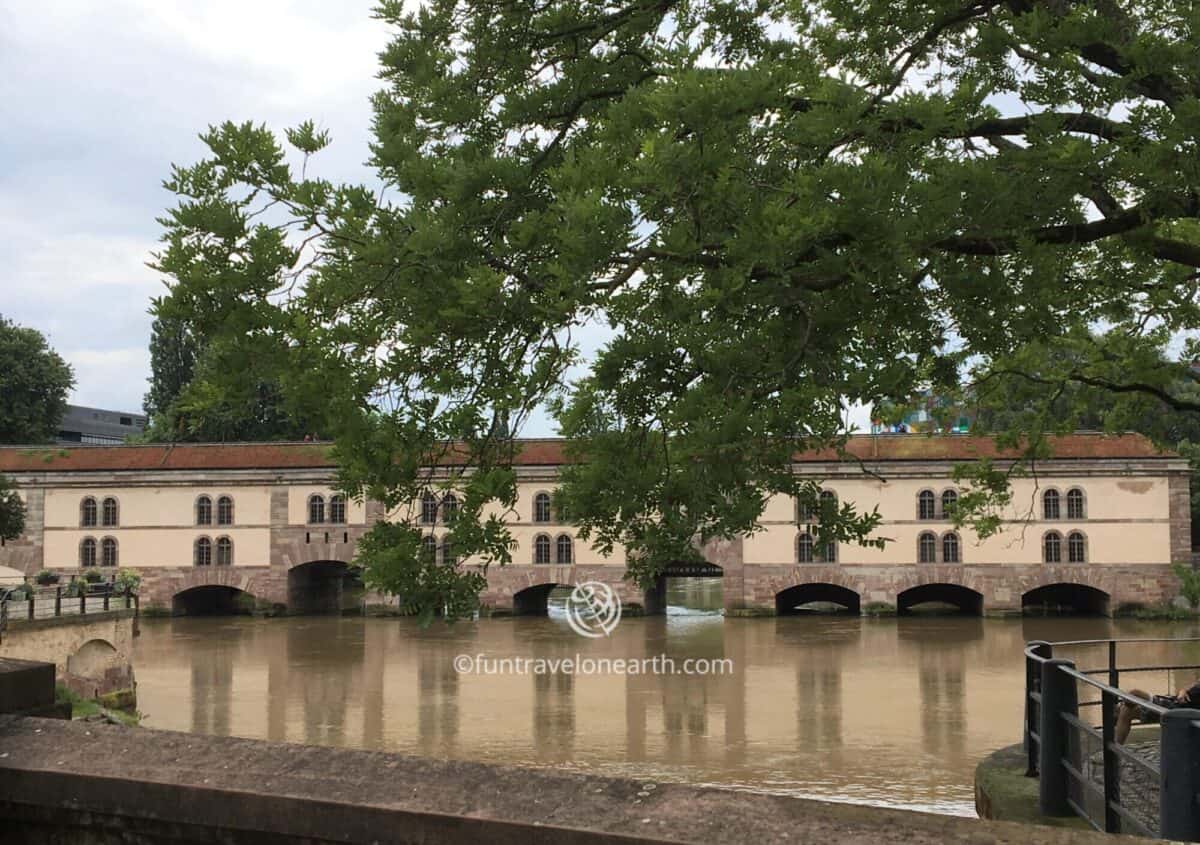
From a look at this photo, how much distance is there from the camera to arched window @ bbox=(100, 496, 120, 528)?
41156 millimetres

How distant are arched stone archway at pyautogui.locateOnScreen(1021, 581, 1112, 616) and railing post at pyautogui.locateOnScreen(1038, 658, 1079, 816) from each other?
33.4m

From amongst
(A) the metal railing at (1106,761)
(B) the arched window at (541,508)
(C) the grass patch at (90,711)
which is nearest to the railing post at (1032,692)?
(A) the metal railing at (1106,761)

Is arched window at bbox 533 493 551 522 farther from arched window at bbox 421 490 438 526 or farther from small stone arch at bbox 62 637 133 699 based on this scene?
small stone arch at bbox 62 637 133 699

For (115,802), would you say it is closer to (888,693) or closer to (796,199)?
(796,199)

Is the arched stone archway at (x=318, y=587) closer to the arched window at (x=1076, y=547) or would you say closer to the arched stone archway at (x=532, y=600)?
the arched stone archway at (x=532, y=600)

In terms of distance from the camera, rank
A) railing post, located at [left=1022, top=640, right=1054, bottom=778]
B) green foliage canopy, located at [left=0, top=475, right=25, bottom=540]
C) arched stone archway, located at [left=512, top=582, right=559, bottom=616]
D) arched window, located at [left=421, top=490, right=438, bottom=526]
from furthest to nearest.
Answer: arched stone archway, located at [left=512, top=582, right=559, bottom=616], green foliage canopy, located at [left=0, top=475, right=25, bottom=540], railing post, located at [left=1022, top=640, right=1054, bottom=778], arched window, located at [left=421, top=490, right=438, bottom=526]

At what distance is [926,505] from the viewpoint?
126 feet

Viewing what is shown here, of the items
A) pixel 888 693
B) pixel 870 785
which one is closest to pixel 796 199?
pixel 870 785

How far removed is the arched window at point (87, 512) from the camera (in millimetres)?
41219

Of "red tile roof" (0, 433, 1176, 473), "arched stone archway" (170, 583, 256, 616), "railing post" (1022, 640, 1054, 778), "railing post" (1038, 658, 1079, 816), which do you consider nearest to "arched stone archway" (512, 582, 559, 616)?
"red tile roof" (0, 433, 1176, 473)

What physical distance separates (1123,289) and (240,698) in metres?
19.2

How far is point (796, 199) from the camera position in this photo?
6.89m

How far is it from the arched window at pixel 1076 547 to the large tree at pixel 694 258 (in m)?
31.9

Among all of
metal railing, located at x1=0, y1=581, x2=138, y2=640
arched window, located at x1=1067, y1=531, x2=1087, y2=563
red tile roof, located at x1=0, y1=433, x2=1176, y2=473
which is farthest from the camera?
red tile roof, located at x1=0, y1=433, x2=1176, y2=473
